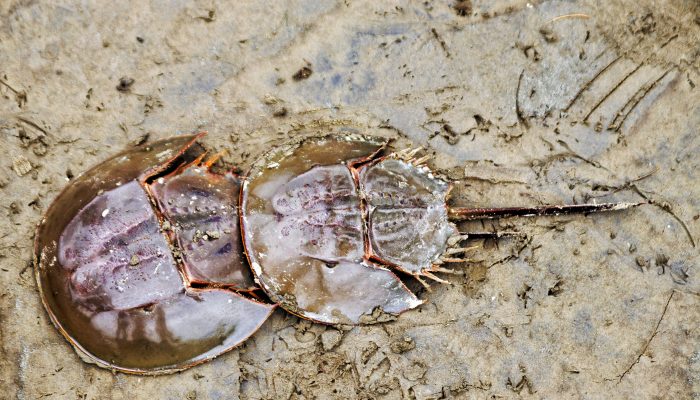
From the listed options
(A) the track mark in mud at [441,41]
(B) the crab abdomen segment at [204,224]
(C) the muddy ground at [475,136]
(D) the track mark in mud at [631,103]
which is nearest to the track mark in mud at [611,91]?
(C) the muddy ground at [475,136]

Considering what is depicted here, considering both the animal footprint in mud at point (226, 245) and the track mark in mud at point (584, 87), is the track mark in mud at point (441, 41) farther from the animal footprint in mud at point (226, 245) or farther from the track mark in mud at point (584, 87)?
the track mark in mud at point (584, 87)

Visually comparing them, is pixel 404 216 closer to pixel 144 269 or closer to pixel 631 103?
pixel 144 269

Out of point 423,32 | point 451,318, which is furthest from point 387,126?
point 451,318

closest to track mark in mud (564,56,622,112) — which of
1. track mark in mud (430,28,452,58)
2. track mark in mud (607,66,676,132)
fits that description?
track mark in mud (607,66,676,132)

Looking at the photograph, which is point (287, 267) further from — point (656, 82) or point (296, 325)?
point (656, 82)

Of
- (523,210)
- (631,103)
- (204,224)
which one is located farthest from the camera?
(631,103)

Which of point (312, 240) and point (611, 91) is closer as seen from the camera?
point (312, 240)

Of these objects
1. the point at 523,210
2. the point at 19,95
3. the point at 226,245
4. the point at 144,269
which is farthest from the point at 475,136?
the point at 19,95
